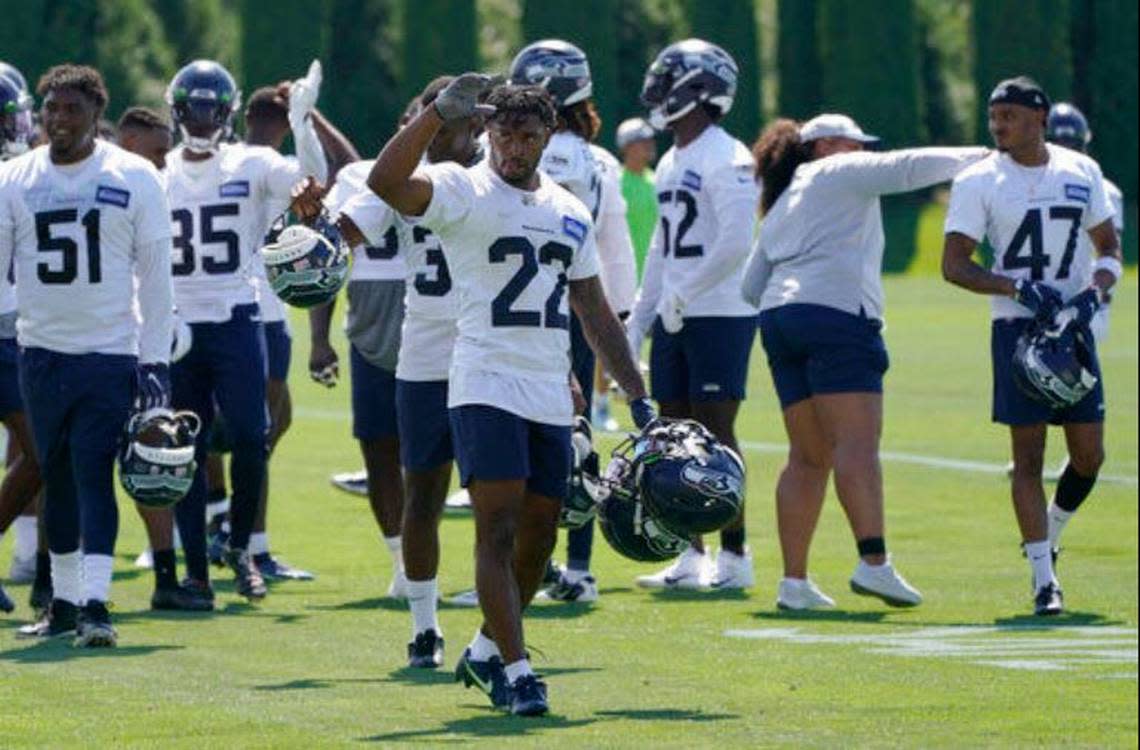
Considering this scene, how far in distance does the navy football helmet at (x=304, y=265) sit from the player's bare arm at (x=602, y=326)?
79 cm

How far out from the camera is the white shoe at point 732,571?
13.9 m

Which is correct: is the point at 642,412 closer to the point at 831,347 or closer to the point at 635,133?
the point at 831,347

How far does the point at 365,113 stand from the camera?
63656mm

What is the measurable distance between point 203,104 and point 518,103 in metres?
3.84

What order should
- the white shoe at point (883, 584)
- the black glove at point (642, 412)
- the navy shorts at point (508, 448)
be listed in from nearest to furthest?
the navy shorts at point (508, 448)
the black glove at point (642, 412)
the white shoe at point (883, 584)

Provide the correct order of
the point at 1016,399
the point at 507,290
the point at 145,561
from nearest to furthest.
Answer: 1. the point at 507,290
2. the point at 1016,399
3. the point at 145,561

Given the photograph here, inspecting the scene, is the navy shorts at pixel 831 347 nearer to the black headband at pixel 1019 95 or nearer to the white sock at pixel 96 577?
the black headband at pixel 1019 95

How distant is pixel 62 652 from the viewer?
11.3m

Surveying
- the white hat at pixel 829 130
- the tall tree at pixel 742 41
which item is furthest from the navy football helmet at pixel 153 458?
the tall tree at pixel 742 41

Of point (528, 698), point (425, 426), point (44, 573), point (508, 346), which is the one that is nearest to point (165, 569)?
point (44, 573)

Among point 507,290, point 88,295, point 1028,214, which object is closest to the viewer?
point 507,290

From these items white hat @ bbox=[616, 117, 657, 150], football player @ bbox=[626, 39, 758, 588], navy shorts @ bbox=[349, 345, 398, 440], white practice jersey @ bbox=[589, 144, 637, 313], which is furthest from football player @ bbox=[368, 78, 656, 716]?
white hat @ bbox=[616, 117, 657, 150]

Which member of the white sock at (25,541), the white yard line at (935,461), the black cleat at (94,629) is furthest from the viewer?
the white yard line at (935,461)

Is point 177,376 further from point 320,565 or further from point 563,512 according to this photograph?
point 563,512
